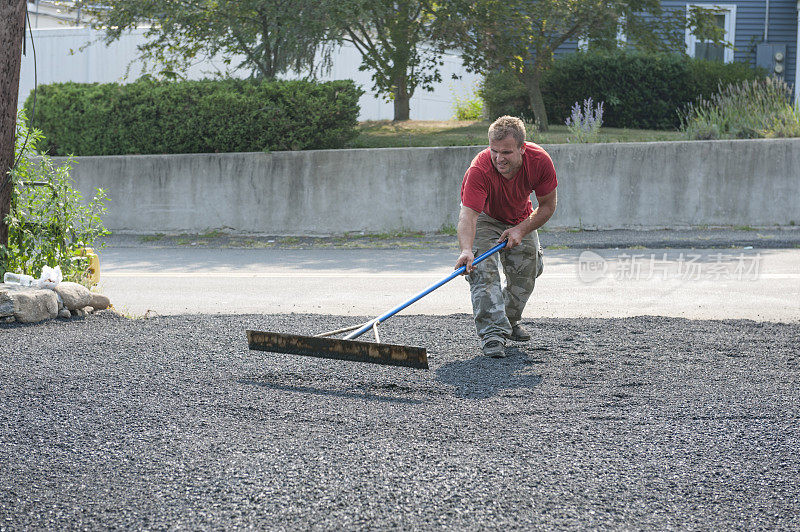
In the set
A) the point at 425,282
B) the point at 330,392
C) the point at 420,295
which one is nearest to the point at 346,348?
the point at 330,392

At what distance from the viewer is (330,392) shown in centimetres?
492

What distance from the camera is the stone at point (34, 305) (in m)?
6.53

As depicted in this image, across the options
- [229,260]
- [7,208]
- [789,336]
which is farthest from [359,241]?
[789,336]

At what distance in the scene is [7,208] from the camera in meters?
7.05

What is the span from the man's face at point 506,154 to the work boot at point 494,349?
109cm

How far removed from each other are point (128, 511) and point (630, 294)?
5.80m

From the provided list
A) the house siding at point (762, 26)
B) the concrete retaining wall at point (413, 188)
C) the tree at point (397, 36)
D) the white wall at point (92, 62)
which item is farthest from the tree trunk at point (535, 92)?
the house siding at point (762, 26)

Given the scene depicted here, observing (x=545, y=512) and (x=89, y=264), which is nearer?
(x=545, y=512)

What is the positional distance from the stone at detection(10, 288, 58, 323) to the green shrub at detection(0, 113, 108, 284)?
551mm

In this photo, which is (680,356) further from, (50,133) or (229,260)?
(50,133)

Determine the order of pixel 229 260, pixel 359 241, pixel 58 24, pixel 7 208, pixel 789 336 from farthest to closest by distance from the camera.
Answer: pixel 58 24 → pixel 359 241 → pixel 229 260 → pixel 7 208 → pixel 789 336

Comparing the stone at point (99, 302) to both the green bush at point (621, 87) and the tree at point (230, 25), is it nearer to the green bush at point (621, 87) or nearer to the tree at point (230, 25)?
the tree at point (230, 25)

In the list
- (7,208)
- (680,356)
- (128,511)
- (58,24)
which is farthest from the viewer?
(58,24)

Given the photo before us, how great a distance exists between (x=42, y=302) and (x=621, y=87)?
45.7ft
